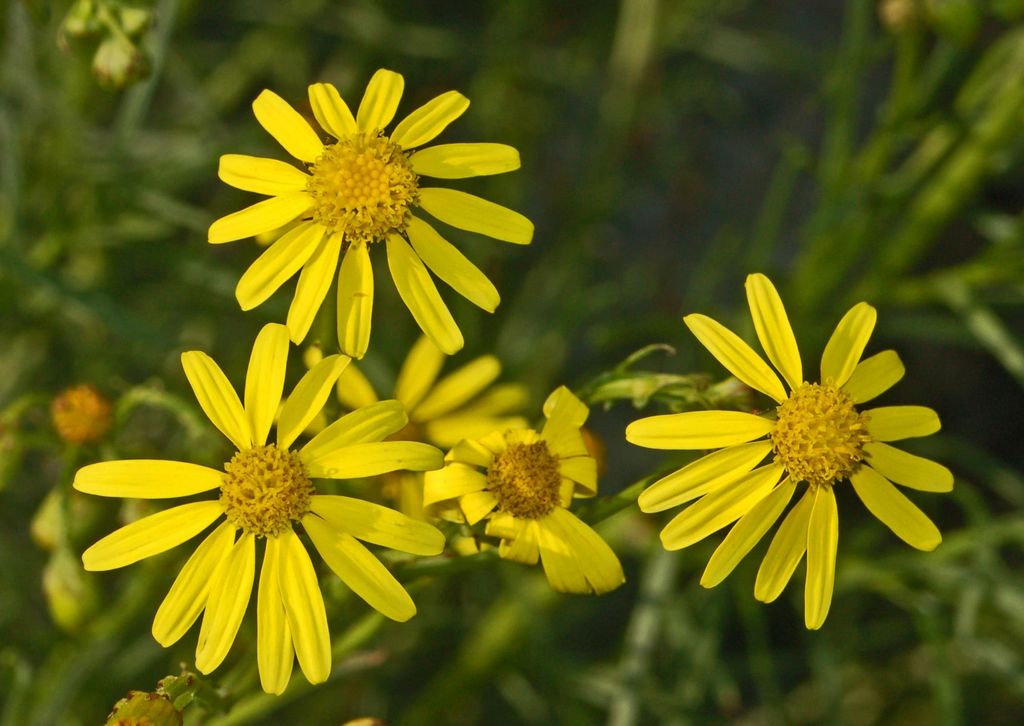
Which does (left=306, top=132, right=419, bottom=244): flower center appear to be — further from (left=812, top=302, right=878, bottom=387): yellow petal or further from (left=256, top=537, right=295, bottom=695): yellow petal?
(left=812, top=302, right=878, bottom=387): yellow petal

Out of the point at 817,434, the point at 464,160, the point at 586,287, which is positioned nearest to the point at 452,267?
the point at 464,160

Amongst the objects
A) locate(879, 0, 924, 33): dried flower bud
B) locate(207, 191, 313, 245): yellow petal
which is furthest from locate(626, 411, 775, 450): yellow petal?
locate(879, 0, 924, 33): dried flower bud

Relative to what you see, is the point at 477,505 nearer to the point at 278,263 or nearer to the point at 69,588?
the point at 278,263

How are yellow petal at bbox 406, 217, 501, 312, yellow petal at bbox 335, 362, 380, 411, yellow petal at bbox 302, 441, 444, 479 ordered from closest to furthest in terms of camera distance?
yellow petal at bbox 302, 441, 444, 479 → yellow petal at bbox 406, 217, 501, 312 → yellow petal at bbox 335, 362, 380, 411

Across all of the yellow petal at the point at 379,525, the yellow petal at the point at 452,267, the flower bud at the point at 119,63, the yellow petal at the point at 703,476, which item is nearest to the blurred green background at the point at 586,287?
the flower bud at the point at 119,63

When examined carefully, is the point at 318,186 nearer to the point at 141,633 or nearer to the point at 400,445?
the point at 400,445
